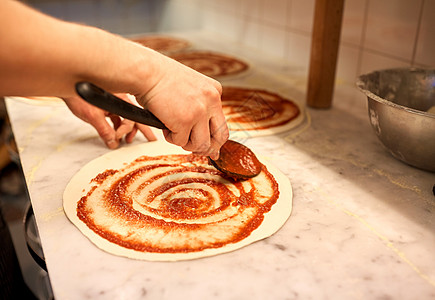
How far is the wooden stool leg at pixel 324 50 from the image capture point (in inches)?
45.3

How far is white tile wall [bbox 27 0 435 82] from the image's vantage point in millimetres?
1230

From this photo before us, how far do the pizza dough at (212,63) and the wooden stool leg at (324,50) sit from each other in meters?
0.48

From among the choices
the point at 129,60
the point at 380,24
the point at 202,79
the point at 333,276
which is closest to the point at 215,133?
the point at 202,79

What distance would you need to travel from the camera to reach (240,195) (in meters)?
0.80

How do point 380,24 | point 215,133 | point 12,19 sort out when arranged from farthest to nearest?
point 380,24 < point 215,133 < point 12,19

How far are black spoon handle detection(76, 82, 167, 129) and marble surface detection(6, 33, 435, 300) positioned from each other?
236mm

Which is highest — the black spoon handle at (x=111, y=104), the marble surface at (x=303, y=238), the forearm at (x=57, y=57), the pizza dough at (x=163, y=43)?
the forearm at (x=57, y=57)


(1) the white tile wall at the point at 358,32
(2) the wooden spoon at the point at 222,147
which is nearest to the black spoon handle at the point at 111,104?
(2) the wooden spoon at the point at 222,147

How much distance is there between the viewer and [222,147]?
90 cm

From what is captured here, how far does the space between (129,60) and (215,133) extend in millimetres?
225

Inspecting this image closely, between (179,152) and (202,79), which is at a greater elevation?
(202,79)

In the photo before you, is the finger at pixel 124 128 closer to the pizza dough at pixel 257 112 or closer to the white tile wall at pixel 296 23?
the pizza dough at pixel 257 112

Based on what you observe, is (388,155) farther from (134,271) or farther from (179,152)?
(134,271)

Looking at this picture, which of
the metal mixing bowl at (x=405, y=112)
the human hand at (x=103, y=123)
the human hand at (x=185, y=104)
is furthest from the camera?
the human hand at (x=103, y=123)
